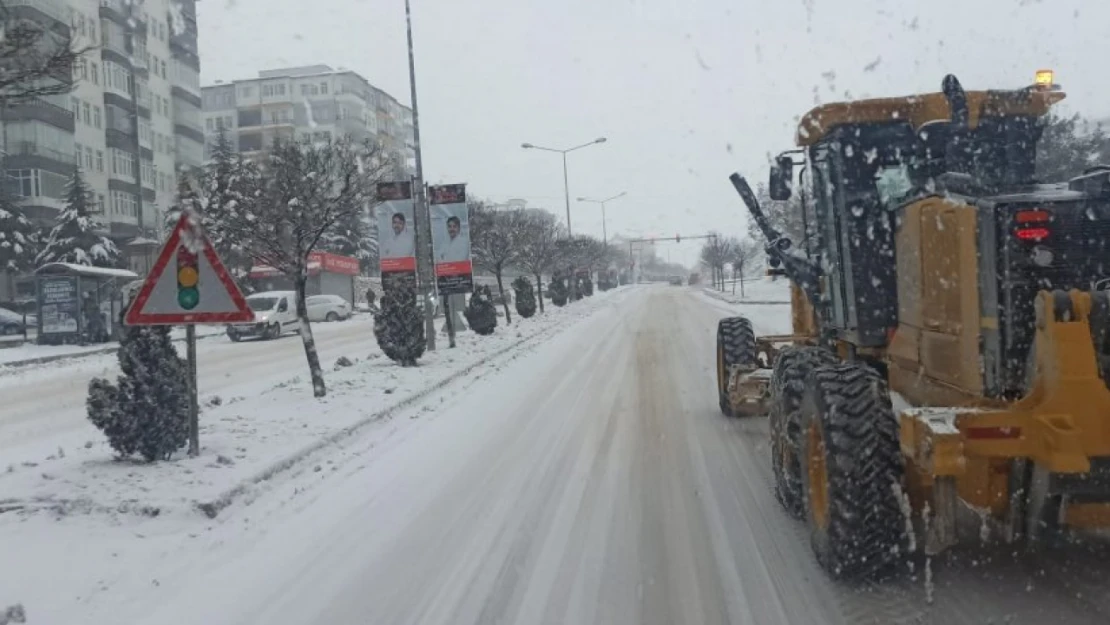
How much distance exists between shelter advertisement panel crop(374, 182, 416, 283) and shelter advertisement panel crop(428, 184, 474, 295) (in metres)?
3.40

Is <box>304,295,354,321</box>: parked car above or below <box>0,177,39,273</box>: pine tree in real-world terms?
below

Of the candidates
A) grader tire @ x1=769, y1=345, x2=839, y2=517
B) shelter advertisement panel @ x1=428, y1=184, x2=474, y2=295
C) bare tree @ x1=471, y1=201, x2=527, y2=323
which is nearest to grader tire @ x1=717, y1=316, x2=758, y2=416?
grader tire @ x1=769, y1=345, x2=839, y2=517

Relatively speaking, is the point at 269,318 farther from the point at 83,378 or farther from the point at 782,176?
the point at 782,176

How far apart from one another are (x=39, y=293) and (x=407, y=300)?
1856 cm

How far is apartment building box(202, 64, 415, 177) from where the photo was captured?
74.1 m

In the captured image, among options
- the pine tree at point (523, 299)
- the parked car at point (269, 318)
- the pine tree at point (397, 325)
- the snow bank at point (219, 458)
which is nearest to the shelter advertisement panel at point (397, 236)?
the pine tree at point (397, 325)

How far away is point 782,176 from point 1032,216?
3460mm

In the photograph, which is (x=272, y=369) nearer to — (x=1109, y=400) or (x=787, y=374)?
(x=787, y=374)

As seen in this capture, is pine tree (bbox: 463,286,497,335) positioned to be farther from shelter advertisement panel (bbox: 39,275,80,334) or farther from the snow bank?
shelter advertisement panel (bbox: 39,275,80,334)

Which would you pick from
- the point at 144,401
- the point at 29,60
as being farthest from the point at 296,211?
the point at 29,60

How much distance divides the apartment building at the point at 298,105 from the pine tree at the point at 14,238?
93.8ft

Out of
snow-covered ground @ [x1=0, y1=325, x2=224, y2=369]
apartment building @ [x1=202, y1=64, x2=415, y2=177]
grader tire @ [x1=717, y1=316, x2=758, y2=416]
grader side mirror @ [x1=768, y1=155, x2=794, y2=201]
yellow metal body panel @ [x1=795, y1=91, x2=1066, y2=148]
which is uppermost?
apartment building @ [x1=202, y1=64, x2=415, y2=177]

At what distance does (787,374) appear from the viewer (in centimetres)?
608

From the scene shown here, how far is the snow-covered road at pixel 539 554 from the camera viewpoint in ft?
15.1
